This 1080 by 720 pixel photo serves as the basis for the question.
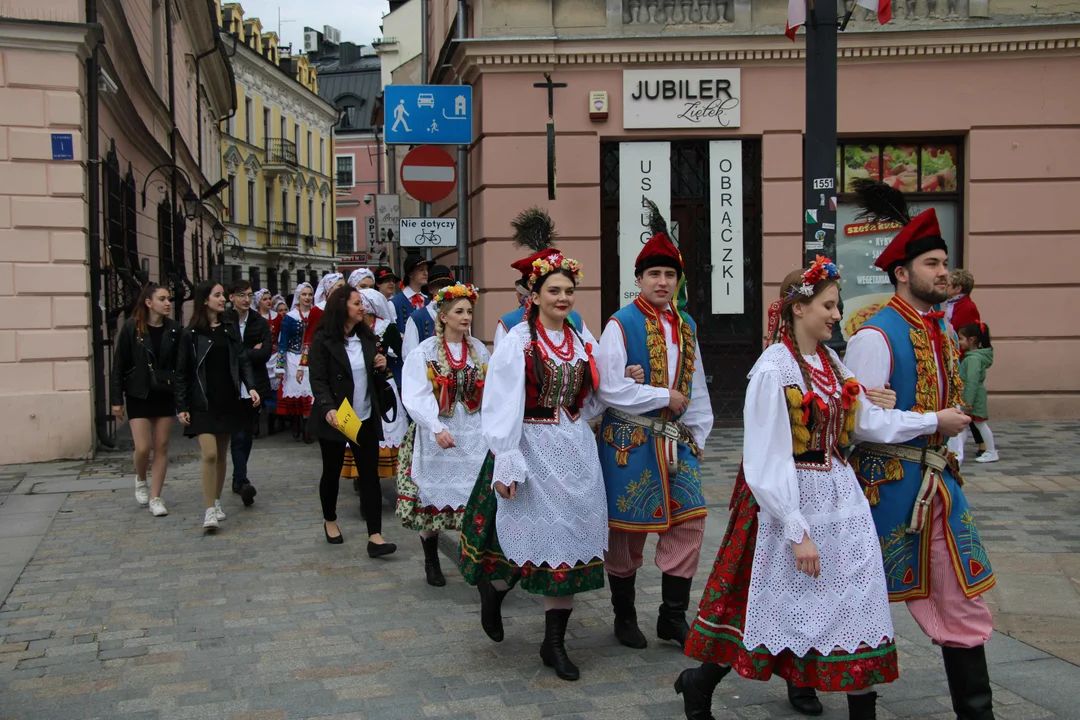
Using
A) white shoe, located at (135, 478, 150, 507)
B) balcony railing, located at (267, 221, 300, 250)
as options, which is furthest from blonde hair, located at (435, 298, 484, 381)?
balcony railing, located at (267, 221, 300, 250)

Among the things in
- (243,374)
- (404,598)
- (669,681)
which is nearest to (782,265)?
(243,374)

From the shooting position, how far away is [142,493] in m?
9.03

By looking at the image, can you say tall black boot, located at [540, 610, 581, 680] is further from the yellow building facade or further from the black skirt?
the yellow building facade

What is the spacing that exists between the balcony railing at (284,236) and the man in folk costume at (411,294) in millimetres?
45799

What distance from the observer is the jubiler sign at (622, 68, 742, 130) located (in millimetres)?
12570

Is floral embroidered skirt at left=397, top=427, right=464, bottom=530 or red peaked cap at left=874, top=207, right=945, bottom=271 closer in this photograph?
red peaked cap at left=874, top=207, right=945, bottom=271

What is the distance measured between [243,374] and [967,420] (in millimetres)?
6016

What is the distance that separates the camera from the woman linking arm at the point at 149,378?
28.3ft

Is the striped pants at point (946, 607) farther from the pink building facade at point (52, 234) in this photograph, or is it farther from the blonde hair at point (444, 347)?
the pink building facade at point (52, 234)

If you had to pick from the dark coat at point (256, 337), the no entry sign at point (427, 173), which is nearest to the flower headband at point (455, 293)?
the dark coat at point (256, 337)

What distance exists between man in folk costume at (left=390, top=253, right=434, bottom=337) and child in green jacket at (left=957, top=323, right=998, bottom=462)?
490cm

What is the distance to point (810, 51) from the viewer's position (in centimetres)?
721

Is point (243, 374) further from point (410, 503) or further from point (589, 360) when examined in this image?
point (589, 360)

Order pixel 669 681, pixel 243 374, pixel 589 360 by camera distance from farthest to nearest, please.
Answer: pixel 243 374, pixel 589 360, pixel 669 681
